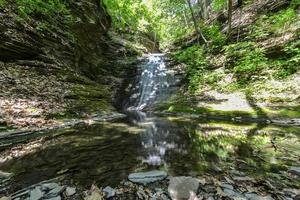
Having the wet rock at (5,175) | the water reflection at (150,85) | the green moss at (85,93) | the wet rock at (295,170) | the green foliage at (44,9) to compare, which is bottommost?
the wet rock at (5,175)

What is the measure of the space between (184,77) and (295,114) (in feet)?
33.0

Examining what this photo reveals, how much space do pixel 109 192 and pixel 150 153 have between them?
2.31 m

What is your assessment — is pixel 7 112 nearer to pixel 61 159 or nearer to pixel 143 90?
pixel 61 159

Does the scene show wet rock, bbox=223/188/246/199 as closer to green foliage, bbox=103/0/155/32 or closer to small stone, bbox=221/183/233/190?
small stone, bbox=221/183/233/190

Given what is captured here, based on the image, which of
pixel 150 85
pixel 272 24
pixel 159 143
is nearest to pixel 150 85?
pixel 150 85

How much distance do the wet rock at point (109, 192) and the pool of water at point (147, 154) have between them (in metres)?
0.21

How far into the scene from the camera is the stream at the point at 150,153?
15.4ft

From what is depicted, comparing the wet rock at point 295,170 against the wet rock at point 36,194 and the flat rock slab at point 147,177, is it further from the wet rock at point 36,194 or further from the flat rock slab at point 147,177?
the wet rock at point 36,194

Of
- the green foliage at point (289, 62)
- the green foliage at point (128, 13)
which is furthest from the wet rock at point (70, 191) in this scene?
the green foliage at point (128, 13)

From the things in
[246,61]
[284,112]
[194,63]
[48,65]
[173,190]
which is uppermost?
[194,63]

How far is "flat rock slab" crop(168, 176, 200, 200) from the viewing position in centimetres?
373

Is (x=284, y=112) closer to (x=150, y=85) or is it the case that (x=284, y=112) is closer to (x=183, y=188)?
(x=183, y=188)

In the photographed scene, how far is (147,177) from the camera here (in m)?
4.50

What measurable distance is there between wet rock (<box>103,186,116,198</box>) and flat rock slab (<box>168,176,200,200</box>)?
906 millimetres
